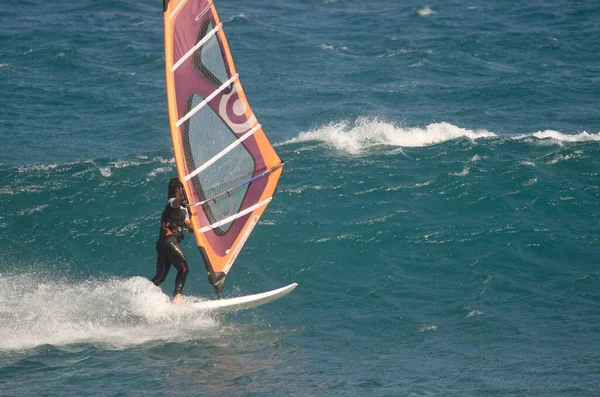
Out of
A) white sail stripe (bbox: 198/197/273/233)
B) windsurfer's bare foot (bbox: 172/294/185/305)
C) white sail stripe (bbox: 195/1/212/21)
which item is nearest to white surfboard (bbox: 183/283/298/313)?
windsurfer's bare foot (bbox: 172/294/185/305)

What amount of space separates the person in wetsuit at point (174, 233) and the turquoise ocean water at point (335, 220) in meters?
0.44

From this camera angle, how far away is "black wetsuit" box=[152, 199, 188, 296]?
11781 millimetres

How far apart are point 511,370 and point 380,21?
2271 cm

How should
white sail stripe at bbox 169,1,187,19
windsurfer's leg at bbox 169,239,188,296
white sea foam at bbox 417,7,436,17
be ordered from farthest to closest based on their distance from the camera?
white sea foam at bbox 417,7,436,17
windsurfer's leg at bbox 169,239,188,296
white sail stripe at bbox 169,1,187,19

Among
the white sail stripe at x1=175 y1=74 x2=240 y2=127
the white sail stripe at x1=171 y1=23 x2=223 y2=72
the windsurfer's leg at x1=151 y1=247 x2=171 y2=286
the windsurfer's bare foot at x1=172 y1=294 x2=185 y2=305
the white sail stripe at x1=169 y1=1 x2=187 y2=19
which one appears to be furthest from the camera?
the windsurfer's bare foot at x1=172 y1=294 x2=185 y2=305

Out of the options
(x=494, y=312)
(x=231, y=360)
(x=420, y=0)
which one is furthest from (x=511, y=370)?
(x=420, y=0)

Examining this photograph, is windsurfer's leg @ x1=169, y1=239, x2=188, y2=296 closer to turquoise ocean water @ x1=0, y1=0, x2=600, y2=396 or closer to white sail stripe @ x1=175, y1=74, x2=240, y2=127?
turquoise ocean water @ x1=0, y1=0, x2=600, y2=396

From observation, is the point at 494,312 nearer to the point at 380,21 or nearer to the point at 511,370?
the point at 511,370

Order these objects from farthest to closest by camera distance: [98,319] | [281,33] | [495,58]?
[281,33], [495,58], [98,319]

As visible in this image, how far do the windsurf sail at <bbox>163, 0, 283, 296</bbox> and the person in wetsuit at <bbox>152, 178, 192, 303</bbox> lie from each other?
136 millimetres

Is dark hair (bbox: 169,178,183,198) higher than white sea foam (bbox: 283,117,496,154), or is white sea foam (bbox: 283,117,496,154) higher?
dark hair (bbox: 169,178,183,198)

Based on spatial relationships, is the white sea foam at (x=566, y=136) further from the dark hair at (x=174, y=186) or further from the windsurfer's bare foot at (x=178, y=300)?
the dark hair at (x=174, y=186)

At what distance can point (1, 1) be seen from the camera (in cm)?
3356

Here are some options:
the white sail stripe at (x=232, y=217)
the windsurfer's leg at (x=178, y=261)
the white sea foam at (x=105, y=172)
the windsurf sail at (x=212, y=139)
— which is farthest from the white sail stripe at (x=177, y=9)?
the white sea foam at (x=105, y=172)
